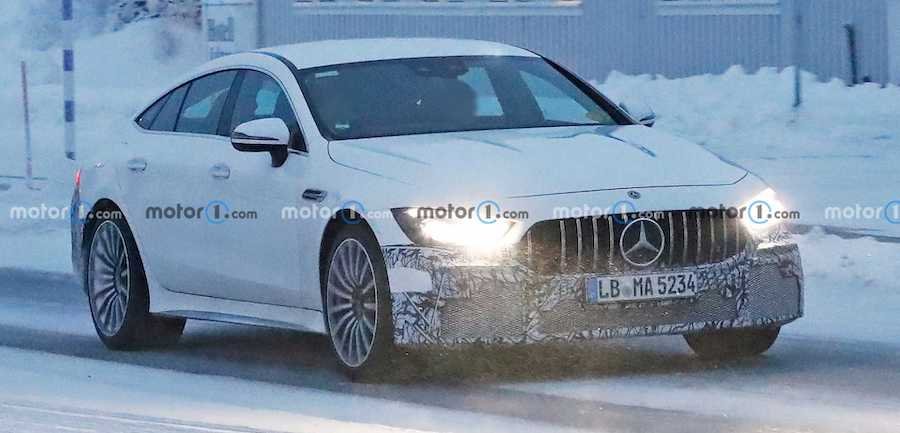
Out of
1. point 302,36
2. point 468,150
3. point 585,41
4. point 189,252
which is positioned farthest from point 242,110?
point 302,36

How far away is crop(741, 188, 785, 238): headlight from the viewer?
850 centimetres

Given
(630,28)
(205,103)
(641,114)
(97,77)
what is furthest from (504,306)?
(97,77)

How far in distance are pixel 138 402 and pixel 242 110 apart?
2050 millimetres

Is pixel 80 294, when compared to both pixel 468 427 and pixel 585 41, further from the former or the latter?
pixel 585 41

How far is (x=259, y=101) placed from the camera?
9.81 meters

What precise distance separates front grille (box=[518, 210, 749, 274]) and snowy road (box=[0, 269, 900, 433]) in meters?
0.49

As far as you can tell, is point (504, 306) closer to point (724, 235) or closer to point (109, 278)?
point (724, 235)

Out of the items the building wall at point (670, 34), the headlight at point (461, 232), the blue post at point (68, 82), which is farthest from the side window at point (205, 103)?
the building wall at point (670, 34)

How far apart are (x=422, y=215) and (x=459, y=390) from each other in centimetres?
71

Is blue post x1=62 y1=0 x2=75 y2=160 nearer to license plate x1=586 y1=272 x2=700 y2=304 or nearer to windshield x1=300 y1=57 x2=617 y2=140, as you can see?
windshield x1=300 y1=57 x2=617 y2=140

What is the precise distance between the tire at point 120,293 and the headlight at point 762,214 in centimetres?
322

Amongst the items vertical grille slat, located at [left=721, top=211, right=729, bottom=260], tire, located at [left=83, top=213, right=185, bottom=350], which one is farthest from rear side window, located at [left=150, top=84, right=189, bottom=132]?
vertical grille slat, located at [left=721, top=211, right=729, bottom=260]

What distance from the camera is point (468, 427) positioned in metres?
7.41

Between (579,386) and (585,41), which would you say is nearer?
(579,386)
